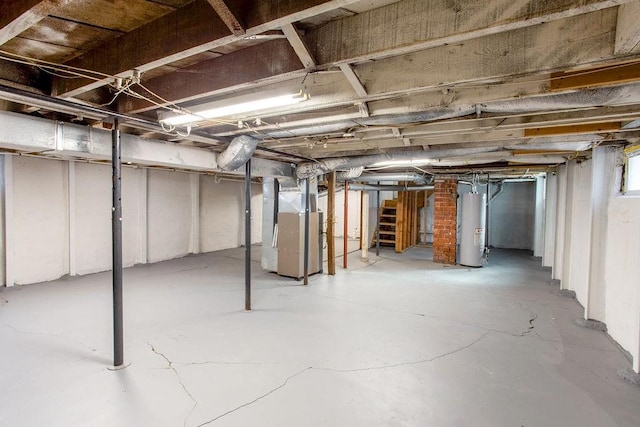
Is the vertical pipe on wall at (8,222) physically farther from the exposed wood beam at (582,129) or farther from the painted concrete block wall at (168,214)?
the exposed wood beam at (582,129)

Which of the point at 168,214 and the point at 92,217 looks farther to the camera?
the point at 168,214

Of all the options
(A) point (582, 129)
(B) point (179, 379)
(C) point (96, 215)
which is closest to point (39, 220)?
(C) point (96, 215)

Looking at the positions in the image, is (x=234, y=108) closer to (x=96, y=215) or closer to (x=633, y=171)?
(x=633, y=171)

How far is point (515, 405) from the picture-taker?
6.40 ft

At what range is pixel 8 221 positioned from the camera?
422 centimetres

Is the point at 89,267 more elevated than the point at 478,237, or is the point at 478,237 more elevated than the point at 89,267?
the point at 478,237

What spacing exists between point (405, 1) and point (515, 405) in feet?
7.55

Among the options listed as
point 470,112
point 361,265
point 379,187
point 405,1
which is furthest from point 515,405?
point 379,187

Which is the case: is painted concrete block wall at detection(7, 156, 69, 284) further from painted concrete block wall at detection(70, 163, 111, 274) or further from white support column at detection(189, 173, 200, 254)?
white support column at detection(189, 173, 200, 254)

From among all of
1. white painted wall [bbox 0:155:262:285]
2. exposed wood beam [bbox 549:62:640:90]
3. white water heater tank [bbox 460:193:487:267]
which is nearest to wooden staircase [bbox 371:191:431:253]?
white water heater tank [bbox 460:193:487:267]

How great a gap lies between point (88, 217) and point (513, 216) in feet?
30.9

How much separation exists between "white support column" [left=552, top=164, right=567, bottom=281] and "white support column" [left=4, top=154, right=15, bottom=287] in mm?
7522

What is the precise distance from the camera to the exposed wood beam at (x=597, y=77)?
149 cm

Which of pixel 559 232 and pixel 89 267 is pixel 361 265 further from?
pixel 89 267
